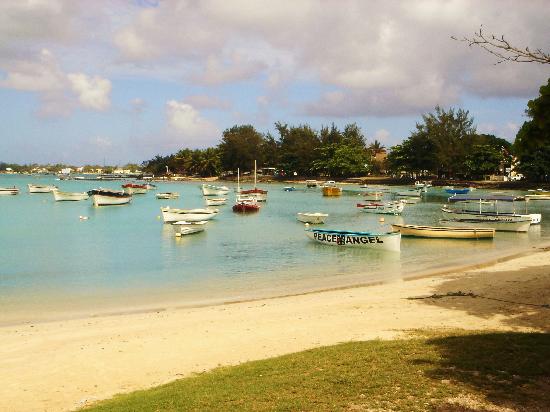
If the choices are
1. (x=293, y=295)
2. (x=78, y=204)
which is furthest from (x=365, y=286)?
(x=78, y=204)

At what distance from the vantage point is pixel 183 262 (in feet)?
108

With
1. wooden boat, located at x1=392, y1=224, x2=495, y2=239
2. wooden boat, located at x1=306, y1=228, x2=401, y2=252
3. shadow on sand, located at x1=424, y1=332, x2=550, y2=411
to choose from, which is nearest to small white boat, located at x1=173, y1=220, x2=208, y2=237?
wooden boat, located at x1=306, y1=228, x2=401, y2=252

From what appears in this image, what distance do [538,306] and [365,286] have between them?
358 inches

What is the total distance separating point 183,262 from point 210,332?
1769 cm

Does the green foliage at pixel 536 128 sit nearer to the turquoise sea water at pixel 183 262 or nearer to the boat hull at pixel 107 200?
the turquoise sea water at pixel 183 262

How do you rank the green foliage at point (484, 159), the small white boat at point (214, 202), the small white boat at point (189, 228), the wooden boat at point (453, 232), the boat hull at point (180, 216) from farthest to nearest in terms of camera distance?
the green foliage at point (484, 159), the small white boat at point (214, 202), the boat hull at point (180, 216), the small white boat at point (189, 228), the wooden boat at point (453, 232)

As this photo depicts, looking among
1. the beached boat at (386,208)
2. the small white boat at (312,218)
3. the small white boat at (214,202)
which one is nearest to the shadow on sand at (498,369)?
the small white boat at (312,218)

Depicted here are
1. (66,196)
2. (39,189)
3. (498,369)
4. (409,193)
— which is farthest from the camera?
(39,189)

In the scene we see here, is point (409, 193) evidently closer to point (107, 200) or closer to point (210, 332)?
point (107, 200)

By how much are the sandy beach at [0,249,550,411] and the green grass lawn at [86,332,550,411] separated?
1.62 meters

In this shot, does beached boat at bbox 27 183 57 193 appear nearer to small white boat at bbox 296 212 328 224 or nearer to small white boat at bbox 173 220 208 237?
small white boat at bbox 296 212 328 224

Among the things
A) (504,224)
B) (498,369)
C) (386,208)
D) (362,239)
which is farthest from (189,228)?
(498,369)

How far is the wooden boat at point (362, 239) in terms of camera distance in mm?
35250

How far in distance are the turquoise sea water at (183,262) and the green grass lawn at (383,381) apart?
38.6 ft
